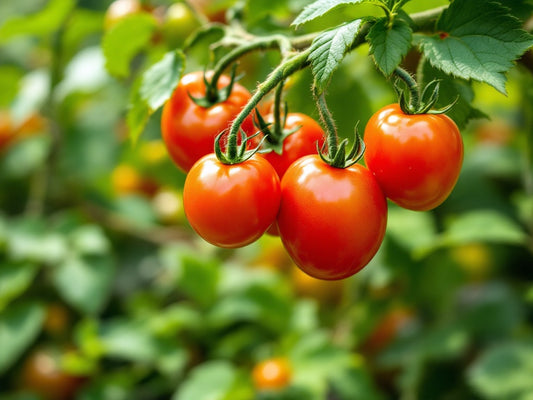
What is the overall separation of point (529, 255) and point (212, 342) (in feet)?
2.89

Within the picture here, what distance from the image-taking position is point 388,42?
0.60 meters

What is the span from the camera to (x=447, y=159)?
2.05 ft

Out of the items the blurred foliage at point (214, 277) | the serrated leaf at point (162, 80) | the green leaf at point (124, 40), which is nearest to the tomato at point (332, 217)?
the serrated leaf at point (162, 80)

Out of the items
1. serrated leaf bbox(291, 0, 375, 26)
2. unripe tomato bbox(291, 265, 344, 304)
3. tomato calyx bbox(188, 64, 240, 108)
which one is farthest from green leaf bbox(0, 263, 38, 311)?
serrated leaf bbox(291, 0, 375, 26)

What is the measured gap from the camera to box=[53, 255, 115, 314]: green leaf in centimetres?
134

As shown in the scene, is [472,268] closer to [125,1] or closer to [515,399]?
[515,399]

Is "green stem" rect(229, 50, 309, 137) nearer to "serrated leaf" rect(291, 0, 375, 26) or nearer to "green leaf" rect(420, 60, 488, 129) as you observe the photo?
"serrated leaf" rect(291, 0, 375, 26)

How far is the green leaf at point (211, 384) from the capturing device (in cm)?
111

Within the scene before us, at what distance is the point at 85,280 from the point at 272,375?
52cm

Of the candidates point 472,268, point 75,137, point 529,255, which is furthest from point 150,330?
point 529,255

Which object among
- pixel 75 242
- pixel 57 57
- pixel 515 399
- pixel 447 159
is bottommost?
pixel 515 399

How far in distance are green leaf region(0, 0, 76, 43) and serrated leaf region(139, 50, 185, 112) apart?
73 centimetres

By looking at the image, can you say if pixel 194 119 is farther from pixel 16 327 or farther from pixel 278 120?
pixel 16 327

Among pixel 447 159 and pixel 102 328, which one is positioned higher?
pixel 447 159
